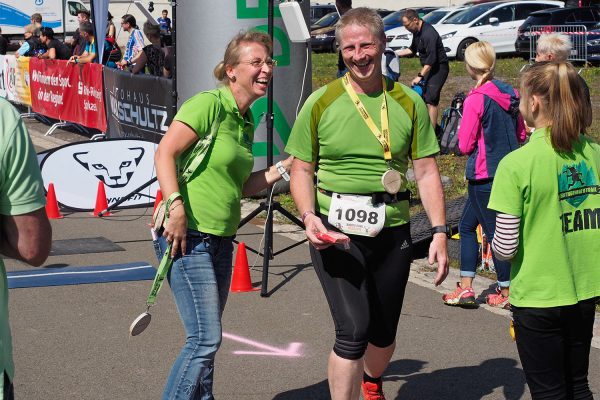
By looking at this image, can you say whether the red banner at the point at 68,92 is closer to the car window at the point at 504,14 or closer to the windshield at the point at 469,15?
the windshield at the point at 469,15

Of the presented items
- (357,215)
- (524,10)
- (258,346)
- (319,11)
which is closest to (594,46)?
(524,10)

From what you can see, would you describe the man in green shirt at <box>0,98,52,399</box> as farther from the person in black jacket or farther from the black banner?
the person in black jacket

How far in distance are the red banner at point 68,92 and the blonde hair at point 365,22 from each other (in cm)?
1196

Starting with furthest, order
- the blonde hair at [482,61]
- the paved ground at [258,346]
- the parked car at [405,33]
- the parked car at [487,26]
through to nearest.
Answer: the parked car at [405,33], the parked car at [487,26], the blonde hair at [482,61], the paved ground at [258,346]

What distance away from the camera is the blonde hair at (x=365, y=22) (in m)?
4.32

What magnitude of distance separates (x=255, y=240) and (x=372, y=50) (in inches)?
209

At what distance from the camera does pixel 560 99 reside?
3.75 meters

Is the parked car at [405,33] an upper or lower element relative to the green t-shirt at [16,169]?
lower

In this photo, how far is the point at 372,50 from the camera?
4.31 m

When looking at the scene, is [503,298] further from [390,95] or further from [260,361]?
[390,95]

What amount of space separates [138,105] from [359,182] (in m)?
9.73

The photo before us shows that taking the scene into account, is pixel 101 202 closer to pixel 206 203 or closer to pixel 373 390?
pixel 373 390

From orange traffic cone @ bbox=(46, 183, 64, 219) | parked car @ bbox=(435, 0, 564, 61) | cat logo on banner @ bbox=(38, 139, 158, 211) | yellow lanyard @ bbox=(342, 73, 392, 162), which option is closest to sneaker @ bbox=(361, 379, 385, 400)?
yellow lanyard @ bbox=(342, 73, 392, 162)

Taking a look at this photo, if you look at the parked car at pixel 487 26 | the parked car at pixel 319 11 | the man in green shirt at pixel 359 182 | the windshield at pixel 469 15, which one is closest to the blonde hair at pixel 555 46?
the man in green shirt at pixel 359 182
